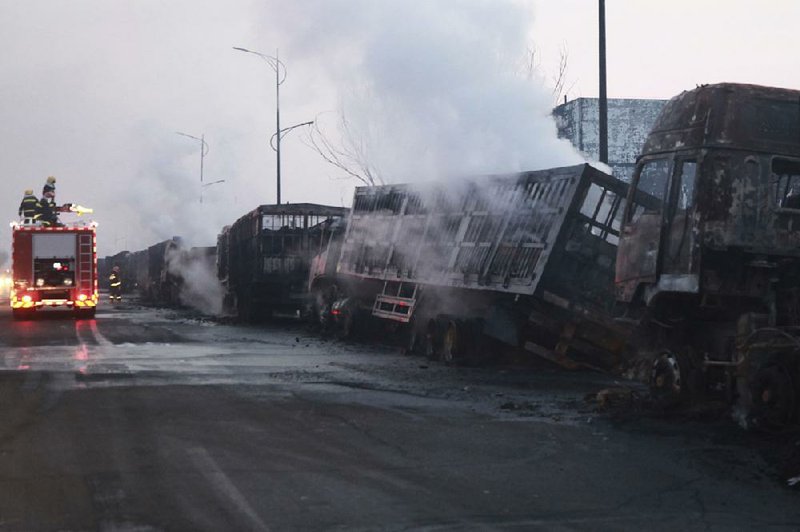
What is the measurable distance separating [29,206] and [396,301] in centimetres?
1948

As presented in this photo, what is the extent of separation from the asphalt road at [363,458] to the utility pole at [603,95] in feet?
17.1

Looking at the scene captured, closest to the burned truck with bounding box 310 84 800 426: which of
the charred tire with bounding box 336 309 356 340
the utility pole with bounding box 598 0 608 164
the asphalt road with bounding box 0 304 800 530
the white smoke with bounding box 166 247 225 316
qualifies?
the asphalt road with bounding box 0 304 800 530

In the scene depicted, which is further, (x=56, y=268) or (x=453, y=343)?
(x=56, y=268)

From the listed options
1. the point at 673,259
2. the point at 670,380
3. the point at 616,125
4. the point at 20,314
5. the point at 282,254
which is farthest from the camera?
the point at 616,125

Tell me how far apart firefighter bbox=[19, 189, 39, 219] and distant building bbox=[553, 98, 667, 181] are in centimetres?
2695

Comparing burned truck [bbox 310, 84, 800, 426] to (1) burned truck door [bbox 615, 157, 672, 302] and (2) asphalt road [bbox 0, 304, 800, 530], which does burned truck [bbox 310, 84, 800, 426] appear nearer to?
(1) burned truck door [bbox 615, 157, 672, 302]

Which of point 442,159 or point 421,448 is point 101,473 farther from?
point 442,159

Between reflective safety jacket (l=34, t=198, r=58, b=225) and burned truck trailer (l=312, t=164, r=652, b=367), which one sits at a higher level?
reflective safety jacket (l=34, t=198, r=58, b=225)

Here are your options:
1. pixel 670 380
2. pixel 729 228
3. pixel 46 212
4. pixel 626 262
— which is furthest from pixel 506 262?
pixel 46 212

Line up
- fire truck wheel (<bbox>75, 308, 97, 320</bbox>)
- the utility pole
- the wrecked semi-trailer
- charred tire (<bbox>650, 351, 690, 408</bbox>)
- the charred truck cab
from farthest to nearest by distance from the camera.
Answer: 1. fire truck wheel (<bbox>75, 308, 97, 320</bbox>)
2. the wrecked semi-trailer
3. the utility pole
4. charred tire (<bbox>650, 351, 690, 408</bbox>)
5. the charred truck cab

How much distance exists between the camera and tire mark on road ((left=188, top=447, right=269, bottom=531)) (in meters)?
6.85

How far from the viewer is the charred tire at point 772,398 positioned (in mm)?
9805

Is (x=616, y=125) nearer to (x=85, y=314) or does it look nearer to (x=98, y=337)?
(x=85, y=314)

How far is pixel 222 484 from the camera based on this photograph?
25.9ft
